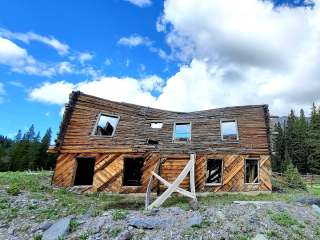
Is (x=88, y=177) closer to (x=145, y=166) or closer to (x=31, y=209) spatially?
(x=145, y=166)

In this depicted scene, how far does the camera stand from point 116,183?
19.4 meters

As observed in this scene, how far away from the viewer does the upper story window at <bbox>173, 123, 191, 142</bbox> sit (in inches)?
834

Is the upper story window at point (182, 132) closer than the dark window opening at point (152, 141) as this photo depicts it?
No

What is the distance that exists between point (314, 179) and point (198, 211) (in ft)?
131

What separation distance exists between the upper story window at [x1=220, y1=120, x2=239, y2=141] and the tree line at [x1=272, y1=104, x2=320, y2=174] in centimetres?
3983

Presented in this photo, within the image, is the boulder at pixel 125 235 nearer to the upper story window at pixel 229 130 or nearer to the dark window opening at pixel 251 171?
the upper story window at pixel 229 130

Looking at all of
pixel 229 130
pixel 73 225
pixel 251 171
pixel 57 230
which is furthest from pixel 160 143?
pixel 57 230

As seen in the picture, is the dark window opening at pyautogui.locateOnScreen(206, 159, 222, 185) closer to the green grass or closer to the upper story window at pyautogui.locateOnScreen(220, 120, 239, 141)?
the upper story window at pyautogui.locateOnScreen(220, 120, 239, 141)

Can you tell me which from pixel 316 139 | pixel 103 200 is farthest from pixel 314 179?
pixel 103 200

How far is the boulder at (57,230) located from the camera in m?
9.75

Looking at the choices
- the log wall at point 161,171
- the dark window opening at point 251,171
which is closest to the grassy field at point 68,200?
the log wall at point 161,171

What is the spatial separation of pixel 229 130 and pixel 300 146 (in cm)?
4981

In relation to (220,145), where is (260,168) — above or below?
below

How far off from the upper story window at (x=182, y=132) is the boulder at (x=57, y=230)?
1159 centimetres
